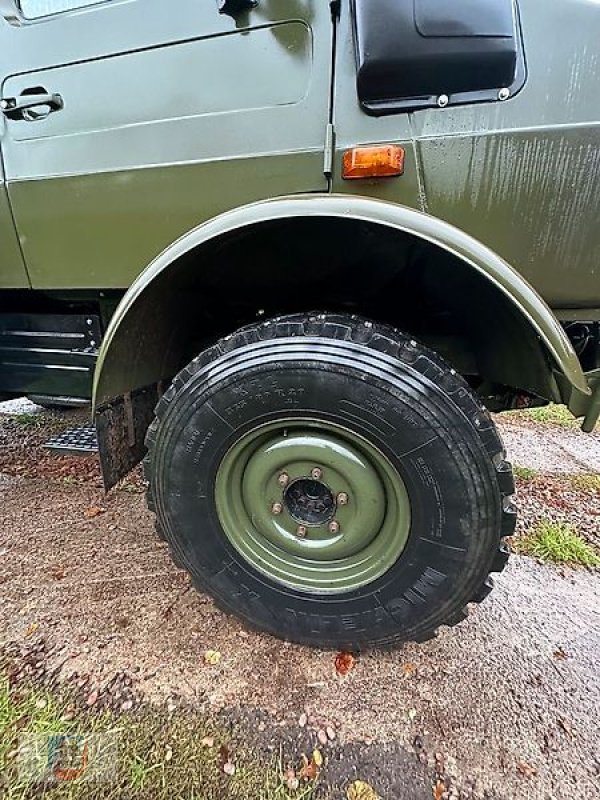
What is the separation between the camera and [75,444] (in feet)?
7.72

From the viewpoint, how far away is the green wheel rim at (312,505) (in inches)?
65.9

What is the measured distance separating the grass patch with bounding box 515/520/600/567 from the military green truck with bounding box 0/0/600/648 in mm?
994

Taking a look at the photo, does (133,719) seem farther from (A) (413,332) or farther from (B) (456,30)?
(B) (456,30)

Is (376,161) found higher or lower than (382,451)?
higher

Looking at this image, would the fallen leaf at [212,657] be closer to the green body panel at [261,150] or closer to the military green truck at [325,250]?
the military green truck at [325,250]

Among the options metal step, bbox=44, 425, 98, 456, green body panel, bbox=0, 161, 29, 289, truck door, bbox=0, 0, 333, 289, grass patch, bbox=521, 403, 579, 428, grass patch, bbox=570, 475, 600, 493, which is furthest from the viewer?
grass patch, bbox=521, 403, 579, 428

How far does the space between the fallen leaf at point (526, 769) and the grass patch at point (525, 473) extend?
2.00 meters

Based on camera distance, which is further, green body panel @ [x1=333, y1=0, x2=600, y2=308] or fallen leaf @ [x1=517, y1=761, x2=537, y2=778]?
green body panel @ [x1=333, y1=0, x2=600, y2=308]

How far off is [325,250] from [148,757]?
1.62 meters

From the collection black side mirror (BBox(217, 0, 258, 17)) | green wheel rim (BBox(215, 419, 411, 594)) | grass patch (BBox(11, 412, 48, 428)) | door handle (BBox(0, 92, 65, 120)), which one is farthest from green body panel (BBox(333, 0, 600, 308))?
grass patch (BBox(11, 412, 48, 428))

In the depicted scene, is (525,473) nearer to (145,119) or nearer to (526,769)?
(526,769)

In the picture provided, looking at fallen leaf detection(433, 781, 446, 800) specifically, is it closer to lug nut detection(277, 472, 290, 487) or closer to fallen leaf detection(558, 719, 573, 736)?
fallen leaf detection(558, 719, 573, 736)

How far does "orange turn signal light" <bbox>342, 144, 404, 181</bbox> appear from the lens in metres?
1.66

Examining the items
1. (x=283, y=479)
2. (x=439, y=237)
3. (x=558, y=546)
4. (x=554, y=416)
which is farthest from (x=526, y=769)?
(x=554, y=416)
